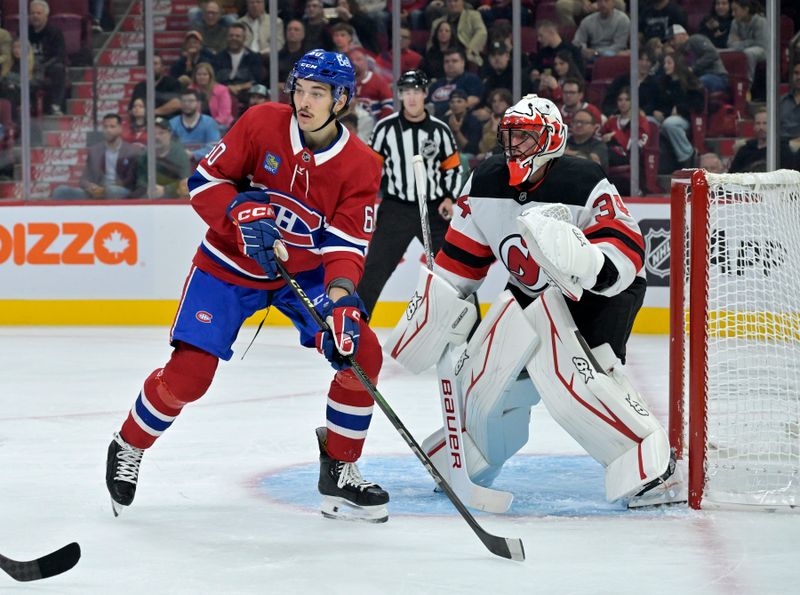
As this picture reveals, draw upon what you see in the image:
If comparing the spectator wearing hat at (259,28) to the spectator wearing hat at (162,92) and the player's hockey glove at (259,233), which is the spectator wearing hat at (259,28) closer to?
the spectator wearing hat at (162,92)

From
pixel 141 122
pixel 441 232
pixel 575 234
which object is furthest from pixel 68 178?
pixel 575 234

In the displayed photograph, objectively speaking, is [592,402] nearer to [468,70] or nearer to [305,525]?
[305,525]

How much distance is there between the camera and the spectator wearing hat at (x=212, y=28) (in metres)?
7.41

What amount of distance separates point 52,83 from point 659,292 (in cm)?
342

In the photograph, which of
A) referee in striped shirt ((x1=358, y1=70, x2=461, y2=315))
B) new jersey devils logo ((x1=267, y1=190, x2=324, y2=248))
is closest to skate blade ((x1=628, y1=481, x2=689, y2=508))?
new jersey devils logo ((x1=267, y1=190, x2=324, y2=248))

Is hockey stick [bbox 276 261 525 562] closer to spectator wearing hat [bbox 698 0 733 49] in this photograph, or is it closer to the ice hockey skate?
the ice hockey skate

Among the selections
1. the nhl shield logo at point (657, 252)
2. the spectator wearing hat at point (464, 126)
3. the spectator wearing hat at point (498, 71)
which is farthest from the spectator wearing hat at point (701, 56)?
the spectator wearing hat at point (464, 126)

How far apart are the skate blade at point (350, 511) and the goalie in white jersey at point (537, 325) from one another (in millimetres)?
222

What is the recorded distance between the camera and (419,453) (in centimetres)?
263

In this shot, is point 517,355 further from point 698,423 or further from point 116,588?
point 116,588

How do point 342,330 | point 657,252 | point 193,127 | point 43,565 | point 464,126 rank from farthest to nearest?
point 193,127, point 464,126, point 657,252, point 342,330, point 43,565

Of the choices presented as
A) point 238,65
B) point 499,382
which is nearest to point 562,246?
point 499,382

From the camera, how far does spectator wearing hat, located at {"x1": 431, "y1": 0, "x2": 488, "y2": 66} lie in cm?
707

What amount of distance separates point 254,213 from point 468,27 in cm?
471
